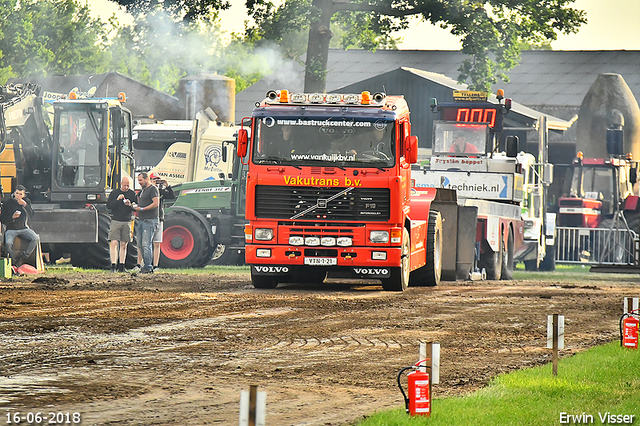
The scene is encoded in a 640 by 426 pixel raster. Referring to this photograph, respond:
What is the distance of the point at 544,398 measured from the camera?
26.7ft

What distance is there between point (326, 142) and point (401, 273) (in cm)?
251

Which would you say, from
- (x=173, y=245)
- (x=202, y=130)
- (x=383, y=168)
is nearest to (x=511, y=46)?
(x=202, y=130)

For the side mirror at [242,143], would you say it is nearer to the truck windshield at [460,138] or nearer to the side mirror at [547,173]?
the truck windshield at [460,138]

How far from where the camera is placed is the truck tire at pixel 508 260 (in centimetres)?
2483

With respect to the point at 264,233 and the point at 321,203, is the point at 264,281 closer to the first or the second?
the point at 264,233

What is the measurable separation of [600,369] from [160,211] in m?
14.5

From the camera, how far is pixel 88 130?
24.1 metres

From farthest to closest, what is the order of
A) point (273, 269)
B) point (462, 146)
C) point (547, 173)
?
point (547, 173)
point (462, 146)
point (273, 269)

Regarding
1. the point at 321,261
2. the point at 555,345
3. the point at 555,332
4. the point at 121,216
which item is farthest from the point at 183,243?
the point at 555,345

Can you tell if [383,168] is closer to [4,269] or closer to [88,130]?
[4,269]

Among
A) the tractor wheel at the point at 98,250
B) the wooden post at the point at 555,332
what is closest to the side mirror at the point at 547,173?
the tractor wheel at the point at 98,250

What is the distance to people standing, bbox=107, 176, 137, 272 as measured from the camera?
22.0 m

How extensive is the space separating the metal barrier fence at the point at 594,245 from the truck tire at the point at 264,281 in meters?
14.8

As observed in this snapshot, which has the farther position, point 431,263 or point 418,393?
point 431,263
